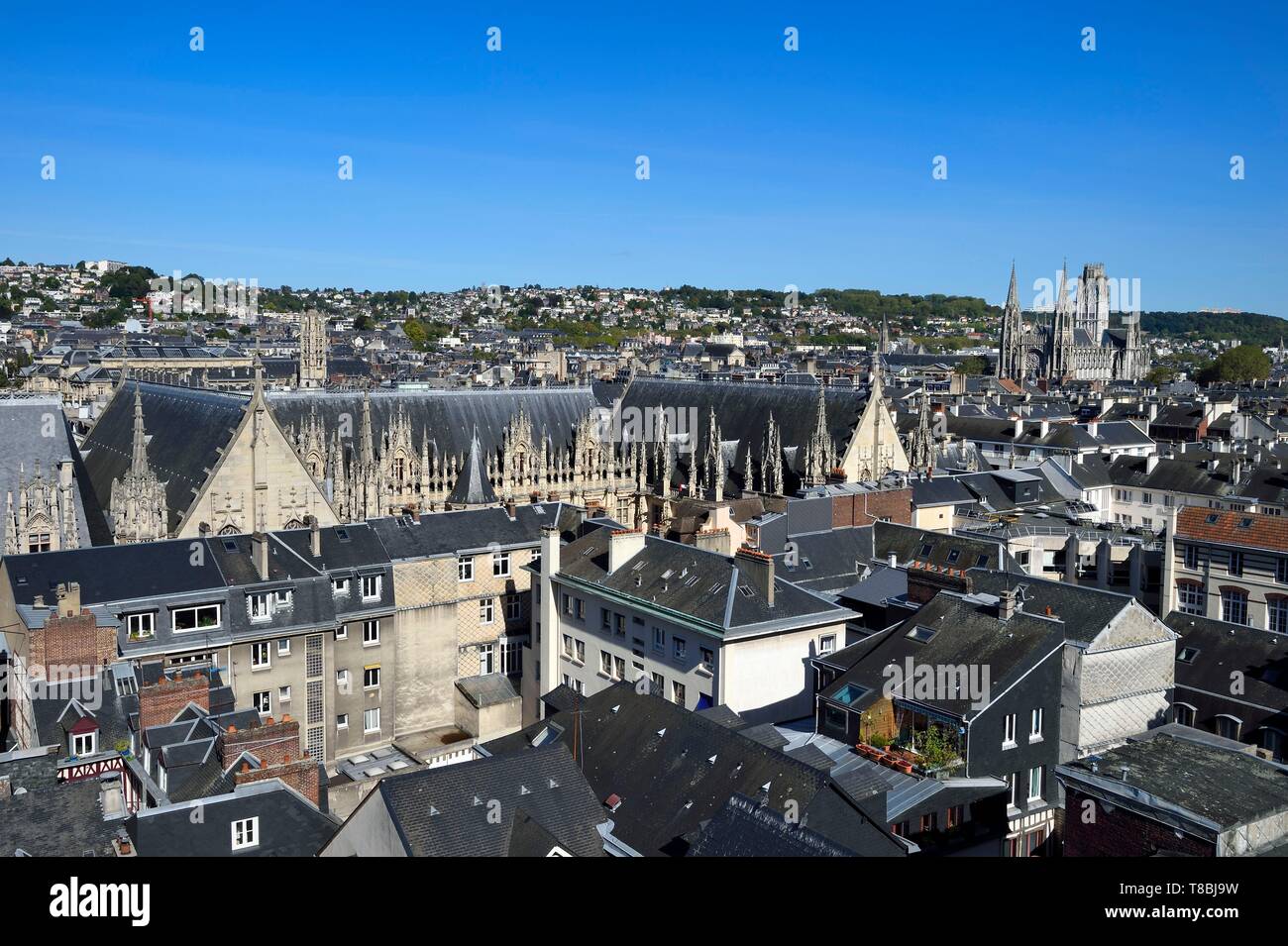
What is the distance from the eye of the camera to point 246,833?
20.5m

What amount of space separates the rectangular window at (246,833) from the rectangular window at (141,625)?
49.1 feet

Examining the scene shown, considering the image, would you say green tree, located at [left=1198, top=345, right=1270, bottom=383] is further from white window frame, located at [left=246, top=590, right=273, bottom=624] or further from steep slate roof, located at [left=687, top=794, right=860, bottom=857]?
steep slate roof, located at [left=687, top=794, right=860, bottom=857]

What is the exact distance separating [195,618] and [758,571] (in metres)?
17.8

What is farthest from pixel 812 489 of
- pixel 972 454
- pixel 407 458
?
pixel 972 454

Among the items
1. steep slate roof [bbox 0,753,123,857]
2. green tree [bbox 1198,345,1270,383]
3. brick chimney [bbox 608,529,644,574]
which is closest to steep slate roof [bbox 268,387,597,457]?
brick chimney [bbox 608,529,644,574]

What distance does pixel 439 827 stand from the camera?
1972 centimetres

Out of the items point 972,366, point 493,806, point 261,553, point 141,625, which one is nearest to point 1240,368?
point 972,366

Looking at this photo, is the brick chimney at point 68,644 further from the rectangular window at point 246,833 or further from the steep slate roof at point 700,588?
the steep slate roof at point 700,588

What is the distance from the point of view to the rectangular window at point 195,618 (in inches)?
1342

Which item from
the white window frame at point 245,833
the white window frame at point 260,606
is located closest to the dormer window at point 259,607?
the white window frame at point 260,606

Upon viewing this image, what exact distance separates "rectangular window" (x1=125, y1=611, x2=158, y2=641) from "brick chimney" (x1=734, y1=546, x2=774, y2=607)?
59.8ft

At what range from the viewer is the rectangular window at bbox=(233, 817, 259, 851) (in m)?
20.3
